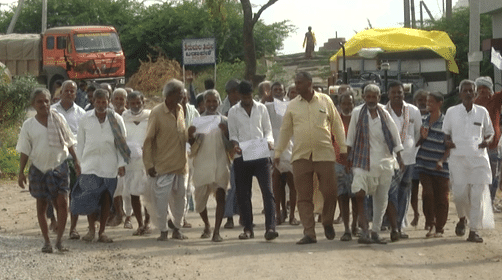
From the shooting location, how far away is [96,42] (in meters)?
38.6

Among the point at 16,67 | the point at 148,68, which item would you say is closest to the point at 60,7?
the point at 16,67

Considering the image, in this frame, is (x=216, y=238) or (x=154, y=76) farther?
(x=154, y=76)

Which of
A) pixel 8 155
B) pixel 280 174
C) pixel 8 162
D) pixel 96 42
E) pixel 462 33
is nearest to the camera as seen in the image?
pixel 280 174

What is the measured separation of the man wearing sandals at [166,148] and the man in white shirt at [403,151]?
2.39 m

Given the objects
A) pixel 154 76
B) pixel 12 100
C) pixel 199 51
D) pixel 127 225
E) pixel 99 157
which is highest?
pixel 199 51

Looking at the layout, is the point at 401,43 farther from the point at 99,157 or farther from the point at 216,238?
the point at 99,157

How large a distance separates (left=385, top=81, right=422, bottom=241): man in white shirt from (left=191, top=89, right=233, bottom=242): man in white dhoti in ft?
6.22

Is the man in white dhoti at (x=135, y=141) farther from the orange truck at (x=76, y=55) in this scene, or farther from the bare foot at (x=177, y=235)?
the orange truck at (x=76, y=55)

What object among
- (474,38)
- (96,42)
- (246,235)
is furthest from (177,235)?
(96,42)

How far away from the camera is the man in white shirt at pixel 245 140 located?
11.4 meters

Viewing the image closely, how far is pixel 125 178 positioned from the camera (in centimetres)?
1241

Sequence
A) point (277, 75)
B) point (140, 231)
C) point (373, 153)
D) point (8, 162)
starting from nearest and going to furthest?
point (373, 153) → point (140, 231) → point (8, 162) → point (277, 75)

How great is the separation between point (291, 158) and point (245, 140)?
0.56m

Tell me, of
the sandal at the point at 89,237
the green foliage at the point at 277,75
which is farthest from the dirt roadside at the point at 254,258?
the green foliage at the point at 277,75
